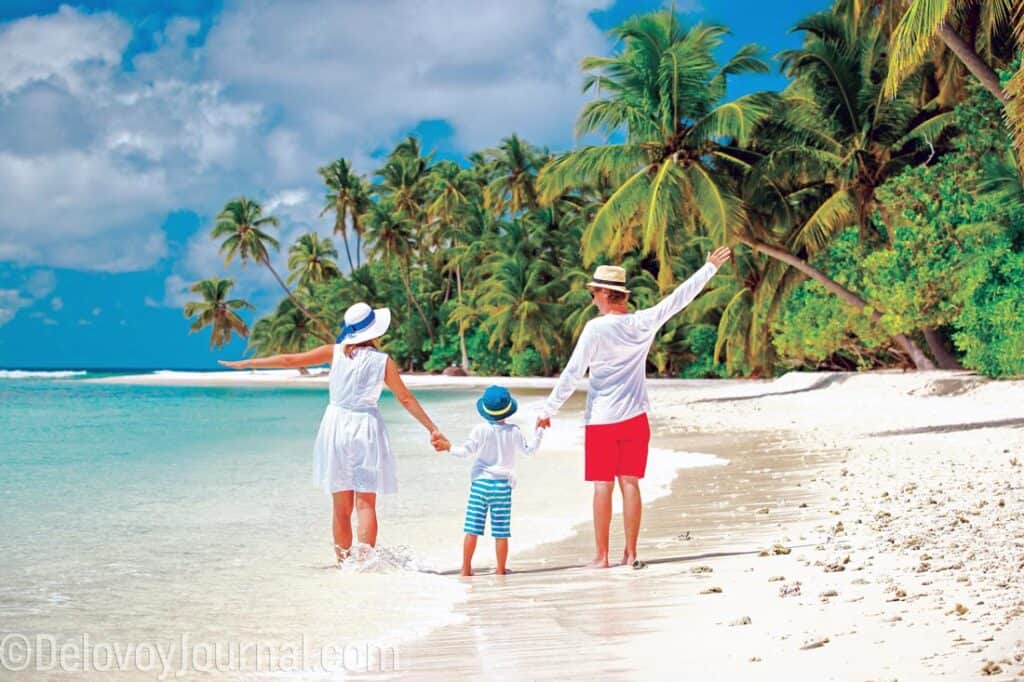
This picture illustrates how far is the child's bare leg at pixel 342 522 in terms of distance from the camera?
5363 millimetres

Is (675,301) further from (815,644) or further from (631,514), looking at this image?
(815,644)

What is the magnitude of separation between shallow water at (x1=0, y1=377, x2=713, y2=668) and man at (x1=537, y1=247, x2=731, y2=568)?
3.16 feet

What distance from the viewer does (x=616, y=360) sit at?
5.26m

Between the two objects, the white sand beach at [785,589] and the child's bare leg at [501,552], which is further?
the child's bare leg at [501,552]

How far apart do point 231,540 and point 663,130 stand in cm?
1736

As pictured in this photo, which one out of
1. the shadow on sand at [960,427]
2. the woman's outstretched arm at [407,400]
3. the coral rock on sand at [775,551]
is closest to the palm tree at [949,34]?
the shadow on sand at [960,427]

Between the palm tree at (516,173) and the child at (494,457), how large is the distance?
4196 cm

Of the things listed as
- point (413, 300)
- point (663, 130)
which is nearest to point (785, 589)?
point (663, 130)

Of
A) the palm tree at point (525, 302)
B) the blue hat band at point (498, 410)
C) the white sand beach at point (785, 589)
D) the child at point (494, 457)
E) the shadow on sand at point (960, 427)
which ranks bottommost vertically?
the white sand beach at point (785, 589)

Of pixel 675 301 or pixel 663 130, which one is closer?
pixel 675 301

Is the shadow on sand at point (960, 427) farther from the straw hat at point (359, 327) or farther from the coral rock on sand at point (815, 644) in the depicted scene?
the coral rock on sand at point (815, 644)

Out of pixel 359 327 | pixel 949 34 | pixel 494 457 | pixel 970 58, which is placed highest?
pixel 949 34

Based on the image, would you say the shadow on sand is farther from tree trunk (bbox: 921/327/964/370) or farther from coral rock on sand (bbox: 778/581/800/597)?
coral rock on sand (bbox: 778/581/800/597)

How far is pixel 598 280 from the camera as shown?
5.31m
